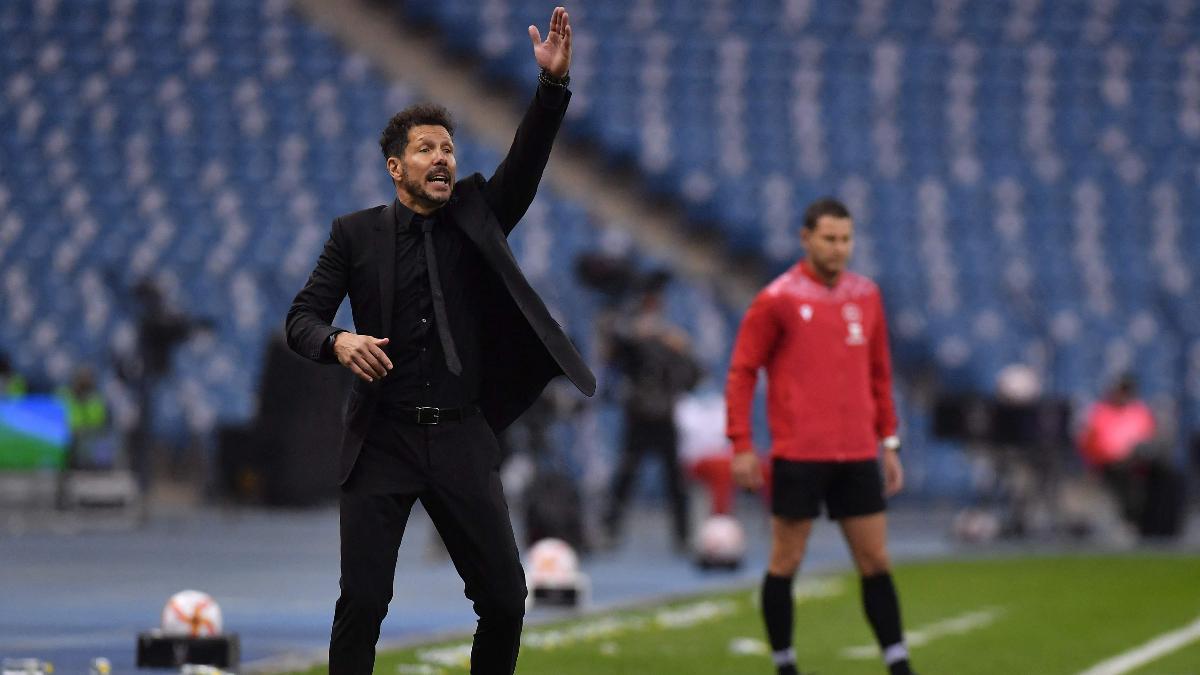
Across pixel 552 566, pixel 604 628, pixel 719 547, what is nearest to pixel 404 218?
pixel 604 628

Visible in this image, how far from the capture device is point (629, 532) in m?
22.2

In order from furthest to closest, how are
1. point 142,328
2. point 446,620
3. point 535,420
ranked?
point 142,328 → point 535,420 → point 446,620

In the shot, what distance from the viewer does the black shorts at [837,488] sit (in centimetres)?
857

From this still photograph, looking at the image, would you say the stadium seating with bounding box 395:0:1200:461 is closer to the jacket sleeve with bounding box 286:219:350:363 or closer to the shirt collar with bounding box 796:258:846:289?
the shirt collar with bounding box 796:258:846:289

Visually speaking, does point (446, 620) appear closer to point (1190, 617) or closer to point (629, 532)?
point (1190, 617)

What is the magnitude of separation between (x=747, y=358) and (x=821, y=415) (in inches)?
16.5

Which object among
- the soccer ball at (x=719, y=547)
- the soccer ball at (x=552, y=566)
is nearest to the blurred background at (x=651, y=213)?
the soccer ball at (x=719, y=547)

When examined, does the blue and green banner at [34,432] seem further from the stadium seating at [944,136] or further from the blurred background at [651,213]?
the stadium seating at [944,136]

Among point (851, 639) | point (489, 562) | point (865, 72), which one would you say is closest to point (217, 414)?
point (865, 72)

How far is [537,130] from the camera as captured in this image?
5.96 metres

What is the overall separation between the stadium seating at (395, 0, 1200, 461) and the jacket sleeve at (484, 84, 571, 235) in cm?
1960

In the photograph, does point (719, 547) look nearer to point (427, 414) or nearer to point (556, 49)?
point (427, 414)

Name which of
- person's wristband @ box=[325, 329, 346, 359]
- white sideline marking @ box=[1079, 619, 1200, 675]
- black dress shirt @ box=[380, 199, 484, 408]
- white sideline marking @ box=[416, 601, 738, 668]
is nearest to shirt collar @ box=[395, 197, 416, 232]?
black dress shirt @ box=[380, 199, 484, 408]

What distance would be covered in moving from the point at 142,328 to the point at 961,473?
9.45m
